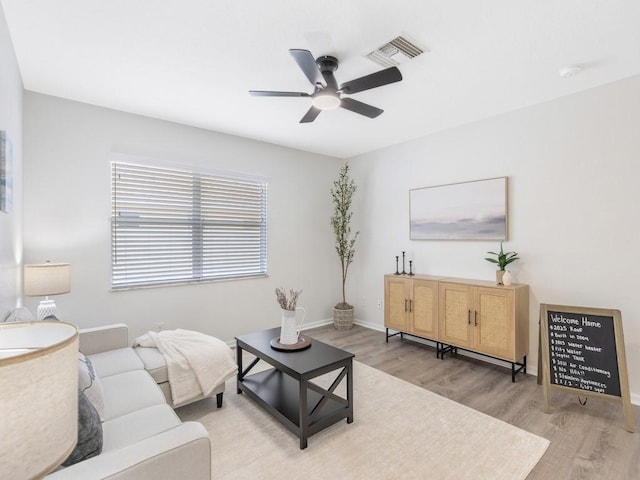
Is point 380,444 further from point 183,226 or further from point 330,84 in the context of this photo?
point 183,226

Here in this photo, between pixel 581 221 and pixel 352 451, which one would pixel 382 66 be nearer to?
pixel 581 221

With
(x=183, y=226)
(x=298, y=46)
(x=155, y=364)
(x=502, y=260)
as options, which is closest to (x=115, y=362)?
(x=155, y=364)

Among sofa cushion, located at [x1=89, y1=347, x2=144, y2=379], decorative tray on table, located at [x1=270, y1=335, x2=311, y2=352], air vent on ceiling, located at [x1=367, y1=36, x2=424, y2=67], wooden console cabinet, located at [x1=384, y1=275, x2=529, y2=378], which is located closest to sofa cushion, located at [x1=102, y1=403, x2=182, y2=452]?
sofa cushion, located at [x1=89, y1=347, x2=144, y2=379]

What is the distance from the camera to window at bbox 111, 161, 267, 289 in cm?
334

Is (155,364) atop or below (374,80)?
below

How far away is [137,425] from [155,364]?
77 centimetres

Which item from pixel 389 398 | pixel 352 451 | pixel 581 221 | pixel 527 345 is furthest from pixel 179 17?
pixel 527 345

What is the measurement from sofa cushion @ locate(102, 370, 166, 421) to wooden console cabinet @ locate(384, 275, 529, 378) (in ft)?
9.35

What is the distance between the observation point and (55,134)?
9.68 ft

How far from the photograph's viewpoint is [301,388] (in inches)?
80.9

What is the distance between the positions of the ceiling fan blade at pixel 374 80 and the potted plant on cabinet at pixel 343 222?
9.23ft

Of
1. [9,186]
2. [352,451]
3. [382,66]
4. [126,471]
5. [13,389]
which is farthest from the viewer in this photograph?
[382,66]

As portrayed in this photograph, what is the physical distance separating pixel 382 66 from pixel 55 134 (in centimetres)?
302

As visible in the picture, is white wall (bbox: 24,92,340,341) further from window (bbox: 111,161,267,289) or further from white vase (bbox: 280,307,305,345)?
white vase (bbox: 280,307,305,345)
